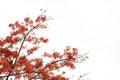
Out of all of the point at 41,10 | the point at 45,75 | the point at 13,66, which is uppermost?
the point at 41,10

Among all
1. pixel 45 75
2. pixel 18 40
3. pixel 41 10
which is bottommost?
pixel 45 75

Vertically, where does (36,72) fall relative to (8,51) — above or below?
below

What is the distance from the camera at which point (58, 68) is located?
19.8m

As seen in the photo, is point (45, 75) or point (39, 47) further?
point (39, 47)

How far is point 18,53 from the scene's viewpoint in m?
20.2

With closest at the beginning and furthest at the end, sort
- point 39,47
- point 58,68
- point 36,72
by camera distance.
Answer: point 36,72
point 58,68
point 39,47

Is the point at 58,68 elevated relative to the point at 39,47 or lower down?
lower down

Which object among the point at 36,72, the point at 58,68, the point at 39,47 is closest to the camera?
the point at 36,72

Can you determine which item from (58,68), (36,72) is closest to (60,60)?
(58,68)

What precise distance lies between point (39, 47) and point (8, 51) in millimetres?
3020

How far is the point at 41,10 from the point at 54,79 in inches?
175

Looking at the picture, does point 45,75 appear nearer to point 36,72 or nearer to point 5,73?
point 36,72

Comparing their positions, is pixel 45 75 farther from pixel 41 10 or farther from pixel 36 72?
pixel 41 10

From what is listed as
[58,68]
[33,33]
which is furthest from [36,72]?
[33,33]
